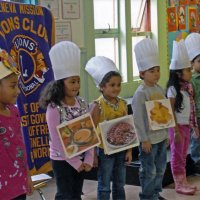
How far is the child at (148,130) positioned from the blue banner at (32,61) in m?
0.59

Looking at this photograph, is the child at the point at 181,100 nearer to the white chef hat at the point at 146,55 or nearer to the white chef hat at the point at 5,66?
the white chef hat at the point at 146,55

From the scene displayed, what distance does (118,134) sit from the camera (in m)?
2.25

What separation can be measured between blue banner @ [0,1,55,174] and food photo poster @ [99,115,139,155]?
0.58 metres

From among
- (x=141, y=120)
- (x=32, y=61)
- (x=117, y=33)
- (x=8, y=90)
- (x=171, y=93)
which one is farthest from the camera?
(x=117, y=33)

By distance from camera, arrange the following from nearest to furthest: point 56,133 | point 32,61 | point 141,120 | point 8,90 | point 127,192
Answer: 1. point 8,90
2. point 56,133
3. point 141,120
4. point 32,61
5. point 127,192

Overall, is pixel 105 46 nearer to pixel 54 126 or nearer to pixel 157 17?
pixel 157 17

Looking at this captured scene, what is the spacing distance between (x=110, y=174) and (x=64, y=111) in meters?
0.51

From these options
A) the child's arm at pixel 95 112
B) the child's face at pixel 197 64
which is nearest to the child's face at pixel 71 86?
the child's arm at pixel 95 112

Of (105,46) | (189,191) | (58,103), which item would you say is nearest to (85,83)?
(105,46)

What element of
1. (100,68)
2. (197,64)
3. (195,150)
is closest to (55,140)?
(100,68)

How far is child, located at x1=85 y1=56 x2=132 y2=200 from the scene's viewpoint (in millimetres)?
2232

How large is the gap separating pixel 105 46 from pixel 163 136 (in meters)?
1.77

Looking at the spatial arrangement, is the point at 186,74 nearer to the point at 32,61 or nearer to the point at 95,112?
the point at 95,112

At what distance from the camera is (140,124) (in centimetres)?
241
